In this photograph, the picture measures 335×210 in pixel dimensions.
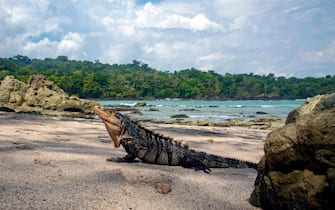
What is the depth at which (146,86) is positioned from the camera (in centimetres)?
11675

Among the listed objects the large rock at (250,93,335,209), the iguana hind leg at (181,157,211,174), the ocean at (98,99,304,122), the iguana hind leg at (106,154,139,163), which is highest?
the large rock at (250,93,335,209)

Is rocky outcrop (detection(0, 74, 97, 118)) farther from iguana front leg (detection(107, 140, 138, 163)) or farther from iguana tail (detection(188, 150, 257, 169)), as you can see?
iguana tail (detection(188, 150, 257, 169))

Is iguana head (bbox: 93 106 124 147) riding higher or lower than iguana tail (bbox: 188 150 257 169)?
higher

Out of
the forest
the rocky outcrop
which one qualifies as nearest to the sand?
the rocky outcrop

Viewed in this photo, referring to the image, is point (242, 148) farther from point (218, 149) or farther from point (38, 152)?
point (38, 152)

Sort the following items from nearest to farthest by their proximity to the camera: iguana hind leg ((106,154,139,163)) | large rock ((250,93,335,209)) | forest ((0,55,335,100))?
1. large rock ((250,93,335,209))
2. iguana hind leg ((106,154,139,163))
3. forest ((0,55,335,100))

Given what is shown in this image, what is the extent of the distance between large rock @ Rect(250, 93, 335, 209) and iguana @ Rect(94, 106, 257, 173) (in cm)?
245

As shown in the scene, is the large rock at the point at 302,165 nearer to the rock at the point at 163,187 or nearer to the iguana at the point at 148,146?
the rock at the point at 163,187

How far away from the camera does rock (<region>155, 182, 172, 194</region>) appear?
12.7 feet

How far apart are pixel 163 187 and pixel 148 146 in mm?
1855

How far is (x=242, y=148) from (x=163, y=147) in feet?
11.2

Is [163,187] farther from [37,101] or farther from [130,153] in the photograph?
[37,101]

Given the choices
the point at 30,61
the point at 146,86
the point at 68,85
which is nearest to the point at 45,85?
the point at 68,85

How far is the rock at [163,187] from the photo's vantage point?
12.7ft
